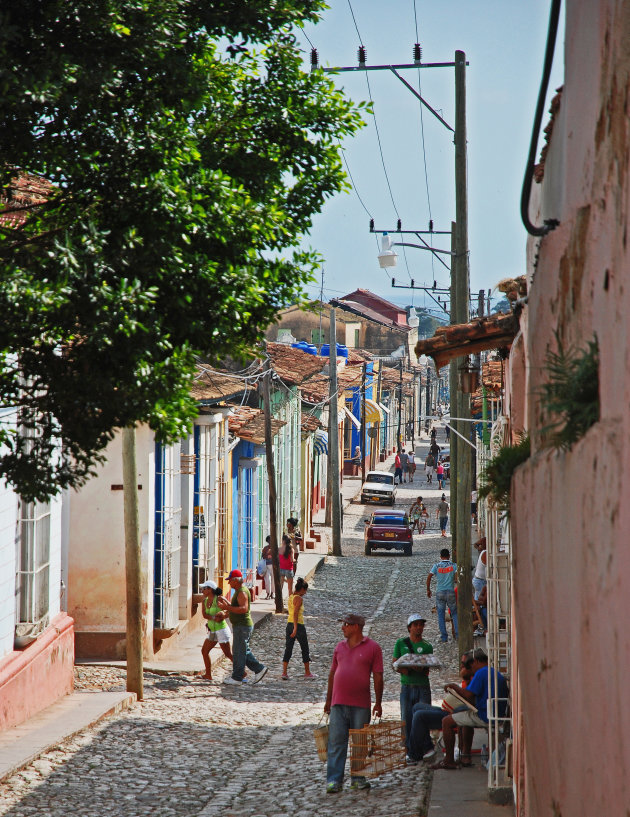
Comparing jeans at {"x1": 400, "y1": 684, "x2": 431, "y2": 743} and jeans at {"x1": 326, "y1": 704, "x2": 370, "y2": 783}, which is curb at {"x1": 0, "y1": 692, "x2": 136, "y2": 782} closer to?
jeans at {"x1": 326, "y1": 704, "x2": 370, "y2": 783}

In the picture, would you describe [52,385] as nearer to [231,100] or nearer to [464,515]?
[231,100]

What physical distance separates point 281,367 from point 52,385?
25.5 metres

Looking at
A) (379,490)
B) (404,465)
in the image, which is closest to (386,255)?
(379,490)

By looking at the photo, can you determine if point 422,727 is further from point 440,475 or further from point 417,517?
point 440,475

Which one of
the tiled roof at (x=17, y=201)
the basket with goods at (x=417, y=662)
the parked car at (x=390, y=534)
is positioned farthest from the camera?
the parked car at (x=390, y=534)

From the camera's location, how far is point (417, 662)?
373 inches

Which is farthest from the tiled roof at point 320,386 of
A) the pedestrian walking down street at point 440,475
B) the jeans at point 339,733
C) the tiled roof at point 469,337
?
the jeans at point 339,733

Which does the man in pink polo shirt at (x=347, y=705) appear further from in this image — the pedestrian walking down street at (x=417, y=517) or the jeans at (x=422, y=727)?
the pedestrian walking down street at (x=417, y=517)

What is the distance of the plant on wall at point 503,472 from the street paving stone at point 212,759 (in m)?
3.04

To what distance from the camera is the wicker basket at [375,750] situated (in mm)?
8617

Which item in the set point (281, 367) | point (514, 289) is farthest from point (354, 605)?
point (514, 289)

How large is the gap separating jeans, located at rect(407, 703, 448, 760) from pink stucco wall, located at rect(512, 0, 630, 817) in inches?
163

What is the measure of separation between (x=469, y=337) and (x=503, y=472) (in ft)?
12.3

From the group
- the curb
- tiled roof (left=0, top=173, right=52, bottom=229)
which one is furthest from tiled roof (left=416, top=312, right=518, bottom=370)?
the curb
